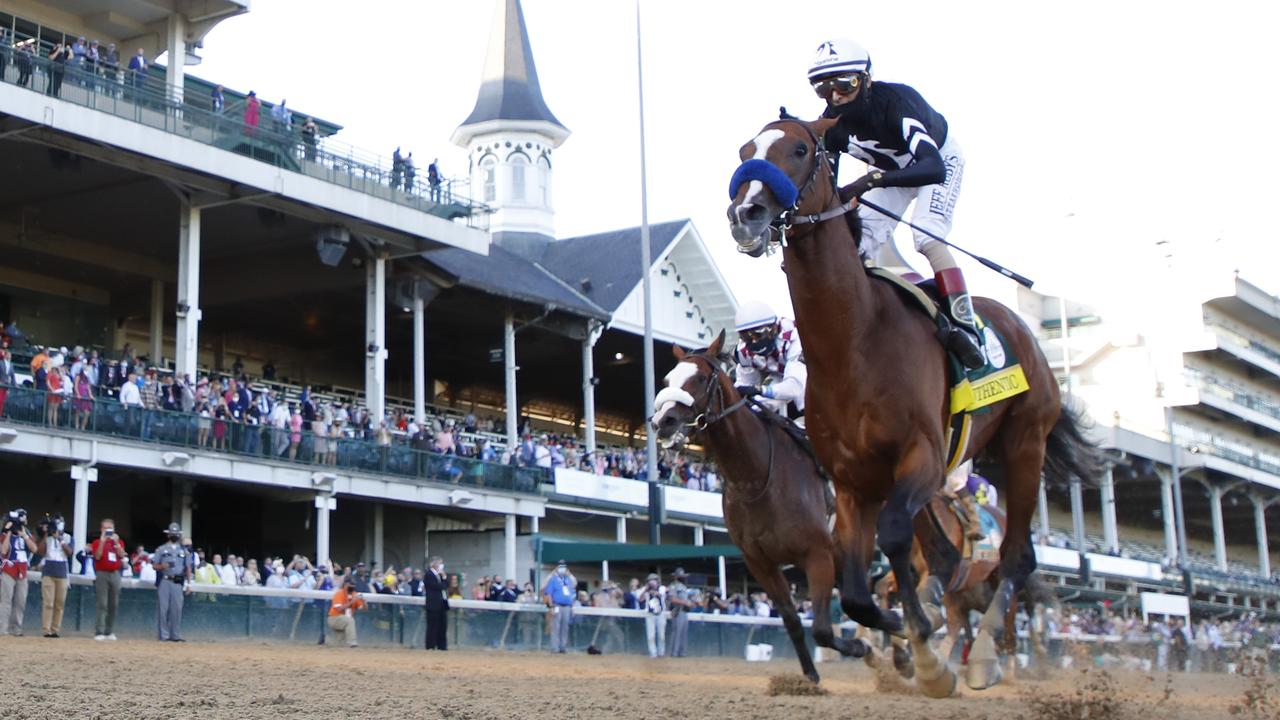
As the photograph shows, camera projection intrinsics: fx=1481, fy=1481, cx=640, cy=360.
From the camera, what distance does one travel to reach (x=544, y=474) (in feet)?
114

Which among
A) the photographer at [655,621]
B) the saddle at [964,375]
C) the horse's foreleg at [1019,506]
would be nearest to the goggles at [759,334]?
the horse's foreleg at [1019,506]

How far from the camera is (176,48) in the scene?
99.5 ft

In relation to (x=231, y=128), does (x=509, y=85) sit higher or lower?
higher

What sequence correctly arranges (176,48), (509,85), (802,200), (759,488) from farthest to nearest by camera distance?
(509,85), (176,48), (759,488), (802,200)

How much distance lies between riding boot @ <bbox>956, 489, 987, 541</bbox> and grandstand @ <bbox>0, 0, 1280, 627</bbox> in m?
2.40

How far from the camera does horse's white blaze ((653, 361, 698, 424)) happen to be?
38.6ft

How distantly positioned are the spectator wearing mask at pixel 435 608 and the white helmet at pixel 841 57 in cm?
1634

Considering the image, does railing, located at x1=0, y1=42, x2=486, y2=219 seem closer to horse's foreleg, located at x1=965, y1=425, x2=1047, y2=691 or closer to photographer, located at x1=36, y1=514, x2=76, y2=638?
photographer, located at x1=36, y1=514, x2=76, y2=638

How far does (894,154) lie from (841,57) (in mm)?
672

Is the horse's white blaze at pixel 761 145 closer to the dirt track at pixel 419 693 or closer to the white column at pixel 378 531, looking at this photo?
the dirt track at pixel 419 693

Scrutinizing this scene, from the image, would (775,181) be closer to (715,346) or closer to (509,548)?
(715,346)

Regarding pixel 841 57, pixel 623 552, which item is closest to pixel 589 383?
pixel 623 552

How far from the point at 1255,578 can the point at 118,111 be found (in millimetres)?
56900

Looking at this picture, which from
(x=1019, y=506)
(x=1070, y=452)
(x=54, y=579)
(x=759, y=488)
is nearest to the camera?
(x=1019, y=506)
